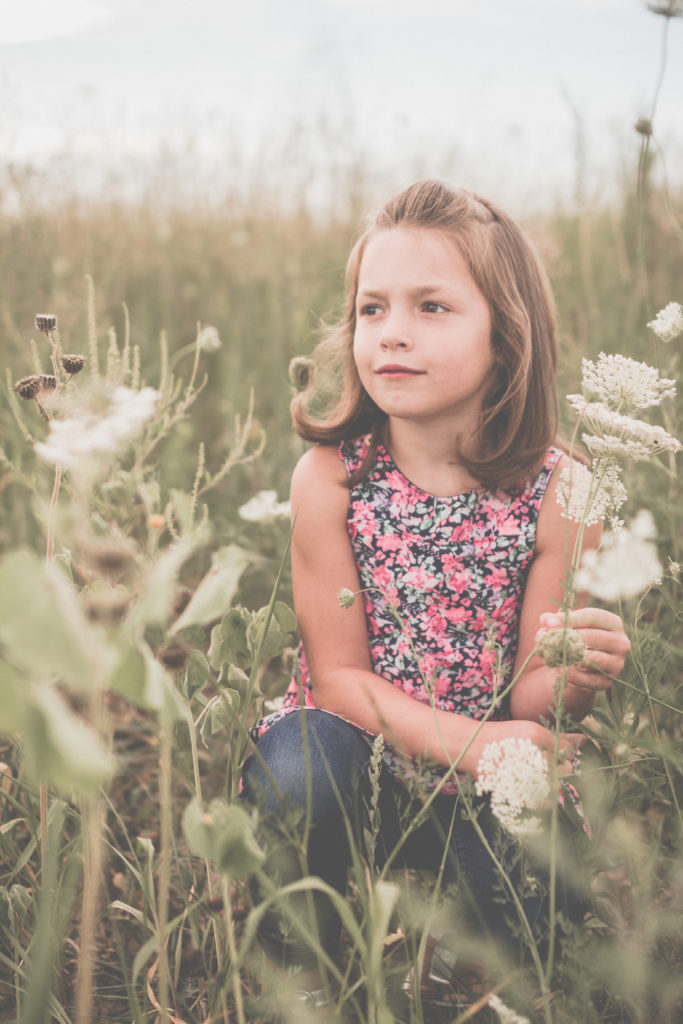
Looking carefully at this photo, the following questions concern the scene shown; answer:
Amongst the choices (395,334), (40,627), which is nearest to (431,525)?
(395,334)

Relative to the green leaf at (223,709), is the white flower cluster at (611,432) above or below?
above

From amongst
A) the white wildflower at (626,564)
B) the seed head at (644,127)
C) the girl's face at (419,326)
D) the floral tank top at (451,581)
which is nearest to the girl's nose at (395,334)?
the girl's face at (419,326)

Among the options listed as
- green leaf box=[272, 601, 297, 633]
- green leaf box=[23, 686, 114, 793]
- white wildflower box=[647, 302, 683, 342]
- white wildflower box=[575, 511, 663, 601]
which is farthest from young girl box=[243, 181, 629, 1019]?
green leaf box=[23, 686, 114, 793]

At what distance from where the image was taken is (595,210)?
352 centimetres

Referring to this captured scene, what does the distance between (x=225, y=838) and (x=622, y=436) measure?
1.69ft

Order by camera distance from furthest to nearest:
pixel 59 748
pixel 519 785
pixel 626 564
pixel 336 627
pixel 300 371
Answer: pixel 300 371 → pixel 336 627 → pixel 519 785 → pixel 626 564 → pixel 59 748

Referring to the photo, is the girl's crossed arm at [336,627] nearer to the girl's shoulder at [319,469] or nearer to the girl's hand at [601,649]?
the girl's shoulder at [319,469]

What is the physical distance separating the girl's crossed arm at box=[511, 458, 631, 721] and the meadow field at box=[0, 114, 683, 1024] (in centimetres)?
3

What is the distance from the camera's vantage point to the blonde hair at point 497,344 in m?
1.23

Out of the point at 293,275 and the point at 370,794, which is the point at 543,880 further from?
the point at 293,275

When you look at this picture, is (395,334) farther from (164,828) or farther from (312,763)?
(164,828)

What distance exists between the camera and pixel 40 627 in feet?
1.42

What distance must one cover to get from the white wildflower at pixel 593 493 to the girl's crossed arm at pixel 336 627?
0.38 meters

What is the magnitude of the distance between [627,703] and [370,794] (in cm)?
39
